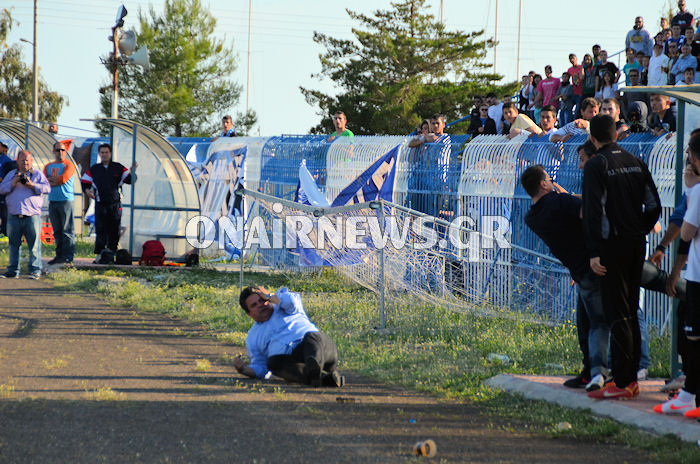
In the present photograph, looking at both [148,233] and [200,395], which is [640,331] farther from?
[148,233]

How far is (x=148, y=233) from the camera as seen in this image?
15.9 m

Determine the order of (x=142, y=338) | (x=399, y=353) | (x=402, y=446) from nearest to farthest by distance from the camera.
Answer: (x=402, y=446) < (x=399, y=353) < (x=142, y=338)

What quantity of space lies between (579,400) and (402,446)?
1597 millimetres

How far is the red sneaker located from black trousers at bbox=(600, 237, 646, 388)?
0.03m

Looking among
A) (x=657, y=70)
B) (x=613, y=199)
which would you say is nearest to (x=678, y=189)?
(x=613, y=199)

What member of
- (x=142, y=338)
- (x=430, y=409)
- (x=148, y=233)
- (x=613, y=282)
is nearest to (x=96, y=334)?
(x=142, y=338)

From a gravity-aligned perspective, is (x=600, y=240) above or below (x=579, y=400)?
above

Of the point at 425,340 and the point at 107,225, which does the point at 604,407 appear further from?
the point at 107,225

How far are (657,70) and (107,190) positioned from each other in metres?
9.65

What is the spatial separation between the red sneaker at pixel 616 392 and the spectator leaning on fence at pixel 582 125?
469 cm

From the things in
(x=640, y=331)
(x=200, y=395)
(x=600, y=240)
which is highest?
(x=600, y=240)

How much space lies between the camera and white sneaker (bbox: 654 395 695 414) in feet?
18.3

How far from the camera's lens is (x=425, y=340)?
8961 mm

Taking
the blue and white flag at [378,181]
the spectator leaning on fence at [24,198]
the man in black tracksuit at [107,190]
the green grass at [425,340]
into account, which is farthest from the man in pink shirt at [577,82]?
the spectator leaning on fence at [24,198]
